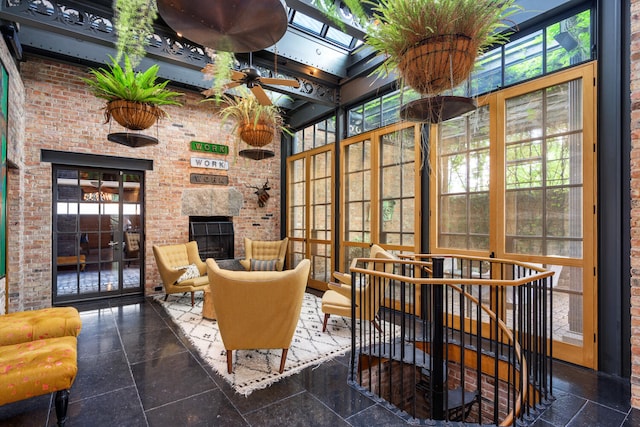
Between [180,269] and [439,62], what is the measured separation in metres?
4.38

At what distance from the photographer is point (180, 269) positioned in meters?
4.77

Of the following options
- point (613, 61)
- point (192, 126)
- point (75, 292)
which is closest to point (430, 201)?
point (613, 61)

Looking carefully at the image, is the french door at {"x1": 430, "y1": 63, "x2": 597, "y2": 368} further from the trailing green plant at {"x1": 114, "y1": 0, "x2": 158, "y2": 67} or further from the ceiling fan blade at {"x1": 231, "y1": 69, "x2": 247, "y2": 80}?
the trailing green plant at {"x1": 114, "y1": 0, "x2": 158, "y2": 67}

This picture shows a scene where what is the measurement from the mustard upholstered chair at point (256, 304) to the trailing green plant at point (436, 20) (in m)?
1.81

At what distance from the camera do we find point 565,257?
9.52 ft

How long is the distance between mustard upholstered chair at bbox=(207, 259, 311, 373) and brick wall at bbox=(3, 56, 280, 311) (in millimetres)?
2585

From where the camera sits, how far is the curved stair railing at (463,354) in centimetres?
207

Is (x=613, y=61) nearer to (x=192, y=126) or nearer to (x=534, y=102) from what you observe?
(x=534, y=102)

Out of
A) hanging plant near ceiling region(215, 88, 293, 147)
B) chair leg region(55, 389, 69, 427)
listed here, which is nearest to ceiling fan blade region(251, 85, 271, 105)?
hanging plant near ceiling region(215, 88, 293, 147)

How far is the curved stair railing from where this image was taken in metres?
2.07

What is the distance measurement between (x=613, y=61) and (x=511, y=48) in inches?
36.8

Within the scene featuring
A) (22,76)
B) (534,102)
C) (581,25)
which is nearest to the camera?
(581,25)

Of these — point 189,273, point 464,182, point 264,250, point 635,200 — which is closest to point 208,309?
point 189,273

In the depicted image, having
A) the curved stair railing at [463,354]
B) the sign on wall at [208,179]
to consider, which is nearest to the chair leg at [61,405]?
the curved stair railing at [463,354]
